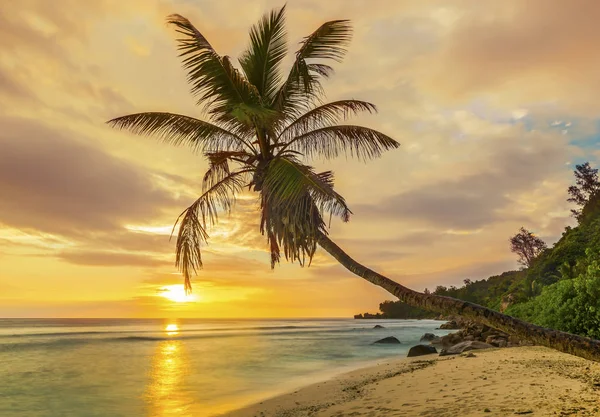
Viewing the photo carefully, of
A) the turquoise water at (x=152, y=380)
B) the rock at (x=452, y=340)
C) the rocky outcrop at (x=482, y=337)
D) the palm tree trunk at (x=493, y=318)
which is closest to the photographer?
the palm tree trunk at (x=493, y=318)

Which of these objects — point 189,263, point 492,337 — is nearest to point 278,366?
point 492,337

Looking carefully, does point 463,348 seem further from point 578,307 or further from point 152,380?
point 152,380

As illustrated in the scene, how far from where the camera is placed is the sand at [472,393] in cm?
800

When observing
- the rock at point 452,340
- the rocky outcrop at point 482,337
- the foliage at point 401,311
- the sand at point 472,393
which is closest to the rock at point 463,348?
the rocky outcrop at point 482,337

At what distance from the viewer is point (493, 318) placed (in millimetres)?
6430

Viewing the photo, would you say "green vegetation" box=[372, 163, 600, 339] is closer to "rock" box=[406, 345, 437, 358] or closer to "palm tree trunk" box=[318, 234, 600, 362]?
"rock" box=[406, 345, 437, 358]

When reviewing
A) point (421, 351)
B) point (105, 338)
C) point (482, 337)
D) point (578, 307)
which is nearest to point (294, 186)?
point (578, 307)

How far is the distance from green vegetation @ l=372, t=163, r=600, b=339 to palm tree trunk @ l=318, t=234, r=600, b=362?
12726 millimetres

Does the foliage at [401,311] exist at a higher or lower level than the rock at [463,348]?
lower

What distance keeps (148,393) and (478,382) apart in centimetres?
1487

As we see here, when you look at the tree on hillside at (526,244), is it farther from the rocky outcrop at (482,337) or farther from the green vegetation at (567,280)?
the rocky outcrop at (482,337)

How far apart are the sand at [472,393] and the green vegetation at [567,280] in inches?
142

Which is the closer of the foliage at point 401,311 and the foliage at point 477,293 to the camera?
the foliage at point 477,293

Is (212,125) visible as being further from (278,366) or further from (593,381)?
(278,366)
